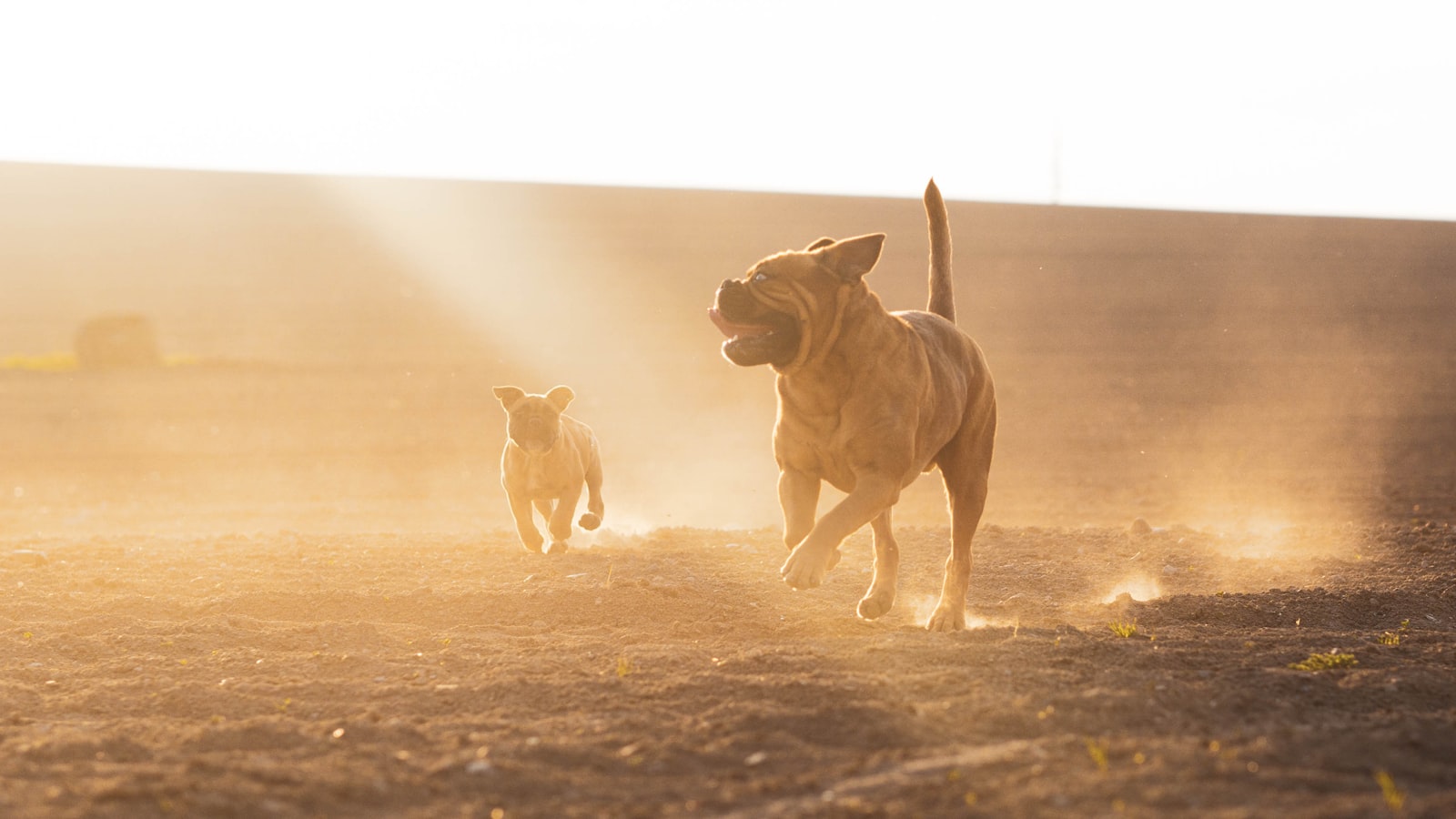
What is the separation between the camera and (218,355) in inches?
1234

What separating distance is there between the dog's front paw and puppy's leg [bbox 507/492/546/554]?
5.74 meters

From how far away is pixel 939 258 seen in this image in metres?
8.80

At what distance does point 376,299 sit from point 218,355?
695cm

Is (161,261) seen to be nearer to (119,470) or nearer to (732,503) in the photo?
(119,470)

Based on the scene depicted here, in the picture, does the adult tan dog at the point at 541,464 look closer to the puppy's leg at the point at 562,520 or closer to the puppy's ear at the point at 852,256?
the puppy's leg at the point at 562,520

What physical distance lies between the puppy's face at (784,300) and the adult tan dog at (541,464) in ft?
17.0

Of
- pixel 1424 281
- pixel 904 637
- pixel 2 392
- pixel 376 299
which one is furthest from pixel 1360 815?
pixel 1424 281

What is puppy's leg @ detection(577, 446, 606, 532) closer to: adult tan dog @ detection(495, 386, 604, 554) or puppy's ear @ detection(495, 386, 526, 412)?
adult tan dog @ detection(495, 386, 604, 554)

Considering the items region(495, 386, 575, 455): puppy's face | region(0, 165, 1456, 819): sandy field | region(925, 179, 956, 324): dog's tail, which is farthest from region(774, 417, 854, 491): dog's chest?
region(495, 386, 575, 455): puppy's face

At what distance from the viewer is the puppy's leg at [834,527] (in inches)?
249

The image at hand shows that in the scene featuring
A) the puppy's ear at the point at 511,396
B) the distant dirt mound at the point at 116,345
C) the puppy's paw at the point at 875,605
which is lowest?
the puppy's paw at the point at 875,605

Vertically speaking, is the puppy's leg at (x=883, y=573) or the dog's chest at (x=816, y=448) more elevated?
the dog's chest at (x=816, y=448)

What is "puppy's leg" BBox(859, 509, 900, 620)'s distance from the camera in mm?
7344

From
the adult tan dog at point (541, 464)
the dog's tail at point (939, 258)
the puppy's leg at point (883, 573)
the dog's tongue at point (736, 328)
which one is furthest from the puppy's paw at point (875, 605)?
the adult tan dog at point (541, 464)
